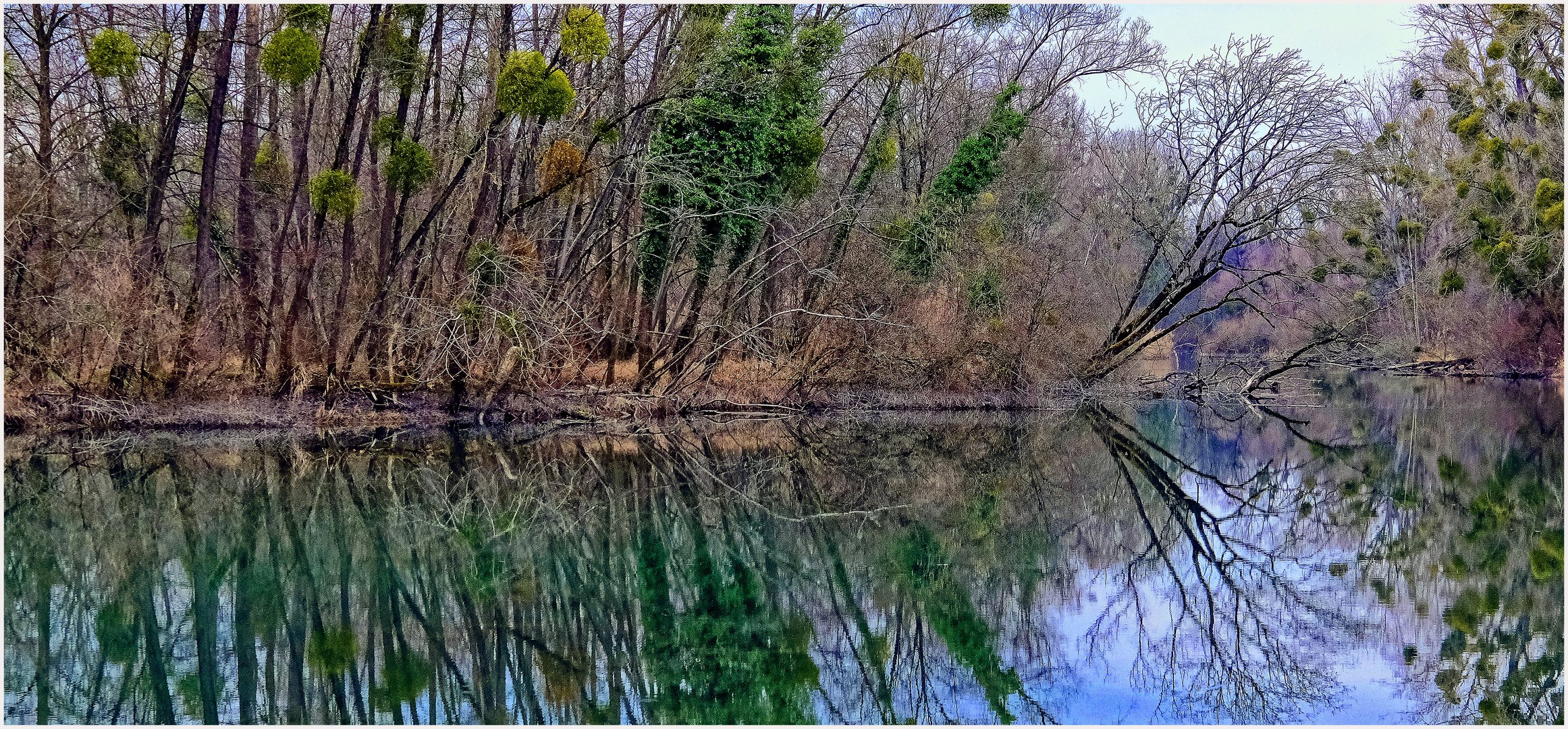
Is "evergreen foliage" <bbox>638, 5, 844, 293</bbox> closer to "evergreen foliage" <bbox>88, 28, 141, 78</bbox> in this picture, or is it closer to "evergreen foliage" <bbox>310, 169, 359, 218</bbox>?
"evergreen foliage" <bbox>310, 169, 359, 218</bbox>

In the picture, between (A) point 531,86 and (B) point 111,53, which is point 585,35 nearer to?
(A) point 531,86

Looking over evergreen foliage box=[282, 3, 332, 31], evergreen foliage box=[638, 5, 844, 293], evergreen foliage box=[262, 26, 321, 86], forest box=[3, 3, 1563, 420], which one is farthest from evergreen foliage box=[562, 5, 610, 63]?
evergreen foliage box=[262, 26, 321, 86]

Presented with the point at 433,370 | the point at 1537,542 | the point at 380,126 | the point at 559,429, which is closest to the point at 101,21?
the point at 380,126

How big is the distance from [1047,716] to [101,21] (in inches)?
759

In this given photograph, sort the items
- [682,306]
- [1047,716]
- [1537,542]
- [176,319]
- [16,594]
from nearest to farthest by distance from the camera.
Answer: [1047,716] → [16,594] → [1537,542] → [176,319] → [682,306]

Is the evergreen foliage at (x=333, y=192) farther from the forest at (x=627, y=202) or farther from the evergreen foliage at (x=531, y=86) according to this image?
the evergreen foliage at (x=531, y=86)

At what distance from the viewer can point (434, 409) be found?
2106cm

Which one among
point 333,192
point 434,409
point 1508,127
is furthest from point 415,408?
point 1508,127

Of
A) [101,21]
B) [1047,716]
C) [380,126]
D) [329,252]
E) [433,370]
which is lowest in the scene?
[1047,716]

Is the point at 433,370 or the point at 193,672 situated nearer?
the point at 193,672

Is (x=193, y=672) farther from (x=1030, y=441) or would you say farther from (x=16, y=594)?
(x=1030, y=441)

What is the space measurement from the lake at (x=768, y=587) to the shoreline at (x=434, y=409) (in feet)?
4.91

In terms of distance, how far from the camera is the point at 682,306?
2273cm

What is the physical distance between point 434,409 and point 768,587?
509 inches
